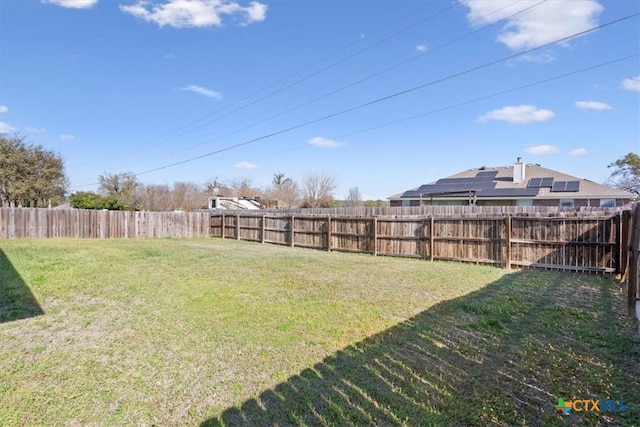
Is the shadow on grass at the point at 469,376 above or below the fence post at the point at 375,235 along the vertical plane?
below

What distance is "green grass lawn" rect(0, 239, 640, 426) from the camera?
246 cm

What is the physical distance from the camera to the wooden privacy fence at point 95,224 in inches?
590

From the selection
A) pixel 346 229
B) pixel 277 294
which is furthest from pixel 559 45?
pixel 277 294

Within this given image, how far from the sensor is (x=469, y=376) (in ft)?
9.68

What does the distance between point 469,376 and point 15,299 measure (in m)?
6.35

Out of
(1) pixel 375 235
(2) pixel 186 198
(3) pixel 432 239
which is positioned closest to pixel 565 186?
(3) pixel 432 239

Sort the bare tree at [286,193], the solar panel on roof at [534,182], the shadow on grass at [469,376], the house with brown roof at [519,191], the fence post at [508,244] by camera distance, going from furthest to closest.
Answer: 1. the bare tree at [286,193]
2. the solar panel on roof at [534,182]
3. the house with brown roof at [519,191]
4. the fence post at [508,244]
5. the shadow on grass at [469,376]

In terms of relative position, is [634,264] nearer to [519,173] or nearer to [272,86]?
[272,86]

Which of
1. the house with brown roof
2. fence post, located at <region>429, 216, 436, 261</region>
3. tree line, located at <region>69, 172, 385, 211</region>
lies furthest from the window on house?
tree line, located at <region>69, 172, 385, 211</region>

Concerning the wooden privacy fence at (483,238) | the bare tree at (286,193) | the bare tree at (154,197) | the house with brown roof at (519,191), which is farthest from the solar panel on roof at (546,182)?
the bare tree at (154,197)

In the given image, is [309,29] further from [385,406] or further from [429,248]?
[385,406]

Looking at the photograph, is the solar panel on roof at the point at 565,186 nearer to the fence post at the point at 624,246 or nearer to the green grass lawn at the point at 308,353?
the fence post at the point at 624,246

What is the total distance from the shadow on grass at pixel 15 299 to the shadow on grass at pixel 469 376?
3924 millimetres

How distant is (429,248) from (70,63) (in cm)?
1909
